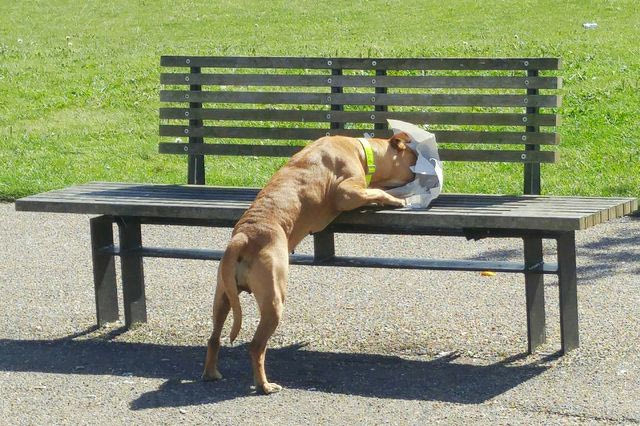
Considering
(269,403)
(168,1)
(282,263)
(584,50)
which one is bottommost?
(269,403)

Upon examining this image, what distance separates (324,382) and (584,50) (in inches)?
408

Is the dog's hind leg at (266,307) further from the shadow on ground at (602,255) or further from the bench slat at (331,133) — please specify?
the shadow on ground at (602,255)

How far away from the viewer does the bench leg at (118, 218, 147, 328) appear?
21.4 ft

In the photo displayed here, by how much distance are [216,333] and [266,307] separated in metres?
0.33

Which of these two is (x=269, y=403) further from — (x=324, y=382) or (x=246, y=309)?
(x=246, y=309)

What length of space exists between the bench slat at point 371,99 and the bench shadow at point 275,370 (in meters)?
1.80

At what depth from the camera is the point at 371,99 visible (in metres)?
7.46

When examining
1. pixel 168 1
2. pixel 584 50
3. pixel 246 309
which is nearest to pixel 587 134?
pixel 584 50

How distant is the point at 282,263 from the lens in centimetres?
544

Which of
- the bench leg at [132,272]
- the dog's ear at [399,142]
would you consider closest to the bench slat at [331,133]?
the dog's ear at [399,142]

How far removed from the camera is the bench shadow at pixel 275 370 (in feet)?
17.8

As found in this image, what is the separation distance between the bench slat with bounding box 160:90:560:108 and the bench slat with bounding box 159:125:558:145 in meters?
0.18

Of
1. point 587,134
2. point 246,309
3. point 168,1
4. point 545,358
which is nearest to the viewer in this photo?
point 545,358

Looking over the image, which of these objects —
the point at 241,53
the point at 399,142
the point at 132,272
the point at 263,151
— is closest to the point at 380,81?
the point at 263,151
